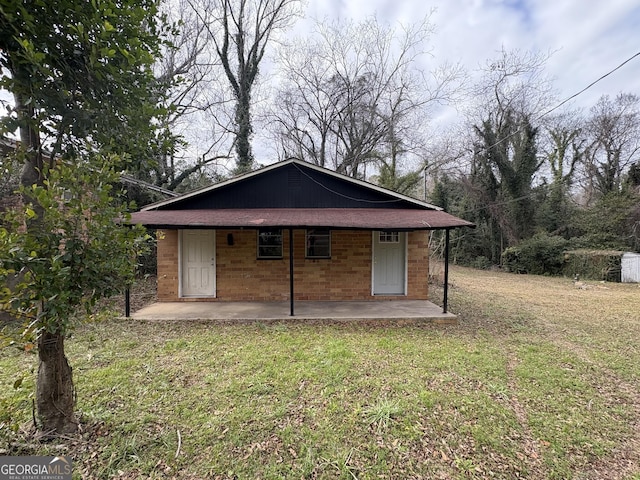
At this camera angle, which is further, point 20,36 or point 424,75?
point 424,75

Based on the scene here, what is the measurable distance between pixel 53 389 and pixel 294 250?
5.77 m

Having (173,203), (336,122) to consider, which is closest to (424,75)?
(336,122)

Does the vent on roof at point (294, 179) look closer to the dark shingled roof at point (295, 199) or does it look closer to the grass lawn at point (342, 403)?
the dark shingled roof at point (295, 199)

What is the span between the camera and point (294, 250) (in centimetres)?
801

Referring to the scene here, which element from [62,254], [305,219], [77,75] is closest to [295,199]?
[305,219]

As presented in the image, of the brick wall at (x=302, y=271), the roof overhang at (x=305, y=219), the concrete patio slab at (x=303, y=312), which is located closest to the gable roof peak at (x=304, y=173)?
the roof overhang at (x=305, y=219)

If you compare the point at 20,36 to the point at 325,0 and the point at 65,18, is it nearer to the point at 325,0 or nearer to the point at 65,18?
the point at 65,18

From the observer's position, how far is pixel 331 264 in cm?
805

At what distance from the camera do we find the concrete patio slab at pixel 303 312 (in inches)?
253

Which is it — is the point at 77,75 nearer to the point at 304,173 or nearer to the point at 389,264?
the point at 304,173

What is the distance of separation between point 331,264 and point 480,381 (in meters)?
4.71

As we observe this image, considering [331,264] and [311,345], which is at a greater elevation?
[331,264]

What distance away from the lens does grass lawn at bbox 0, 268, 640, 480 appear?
2.49 metres

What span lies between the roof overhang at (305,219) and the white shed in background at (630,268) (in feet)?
38.3
